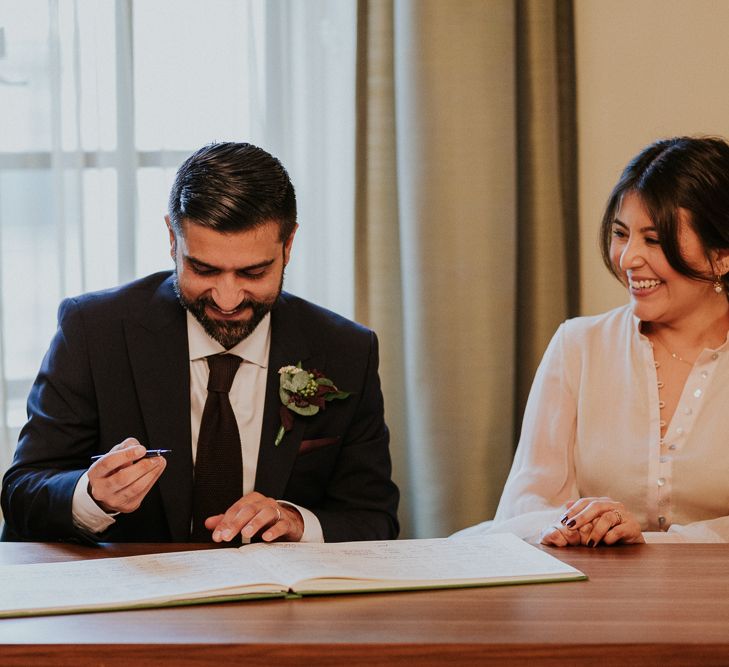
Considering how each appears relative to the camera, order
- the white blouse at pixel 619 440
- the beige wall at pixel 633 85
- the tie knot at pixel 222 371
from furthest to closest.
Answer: the beige wall at pixel 633 85 → the white blouse at pixel 619 440 → the tie knot at pixel 222 371

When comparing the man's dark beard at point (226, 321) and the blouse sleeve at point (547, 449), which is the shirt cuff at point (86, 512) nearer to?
the man's dark beard at point (226, 321)

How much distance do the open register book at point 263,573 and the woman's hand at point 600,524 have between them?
6.6 inches

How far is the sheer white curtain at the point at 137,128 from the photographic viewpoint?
3117 mm

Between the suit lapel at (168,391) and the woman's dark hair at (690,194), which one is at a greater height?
the woman's dark hair at (690,194)

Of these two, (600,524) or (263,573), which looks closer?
(263,573)

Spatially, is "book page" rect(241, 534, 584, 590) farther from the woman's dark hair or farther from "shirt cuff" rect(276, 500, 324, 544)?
the woman's dark hair

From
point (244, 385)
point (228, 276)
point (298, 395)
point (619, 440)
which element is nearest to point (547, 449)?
point (619, 440)

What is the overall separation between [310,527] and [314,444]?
288 millimetres

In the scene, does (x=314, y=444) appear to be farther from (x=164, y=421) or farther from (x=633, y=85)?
(x=633, y=85)

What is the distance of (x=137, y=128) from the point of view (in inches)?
125

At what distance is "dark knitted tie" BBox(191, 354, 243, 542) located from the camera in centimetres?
210

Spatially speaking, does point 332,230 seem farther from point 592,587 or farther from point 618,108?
point 592,587

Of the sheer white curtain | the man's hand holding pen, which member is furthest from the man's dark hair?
the sheer white curtain

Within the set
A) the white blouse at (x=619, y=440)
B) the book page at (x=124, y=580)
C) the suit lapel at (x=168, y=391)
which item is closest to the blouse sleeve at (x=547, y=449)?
the white blouse at (x=619, y=440)
